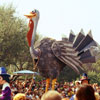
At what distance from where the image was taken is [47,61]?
12977 millimetres

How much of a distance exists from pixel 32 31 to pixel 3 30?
1281 cm

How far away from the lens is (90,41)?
46.9 feet

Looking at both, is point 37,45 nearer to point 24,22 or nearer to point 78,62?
point 78,62

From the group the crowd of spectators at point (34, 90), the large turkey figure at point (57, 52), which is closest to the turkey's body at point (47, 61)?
the large turkey figure at point (57, 52)

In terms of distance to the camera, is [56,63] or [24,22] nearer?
[56,63]

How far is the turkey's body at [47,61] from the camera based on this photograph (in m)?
12.9

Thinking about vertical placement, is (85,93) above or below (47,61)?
below

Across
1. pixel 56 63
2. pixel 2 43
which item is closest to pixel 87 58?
pixel 56 63

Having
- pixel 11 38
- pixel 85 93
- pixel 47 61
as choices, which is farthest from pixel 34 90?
pixel 85 93

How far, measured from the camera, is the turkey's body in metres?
12.9

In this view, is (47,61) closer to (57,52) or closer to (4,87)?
(57,52)

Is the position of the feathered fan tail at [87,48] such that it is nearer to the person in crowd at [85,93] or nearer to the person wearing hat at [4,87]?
the person wearing hat at [4,87]

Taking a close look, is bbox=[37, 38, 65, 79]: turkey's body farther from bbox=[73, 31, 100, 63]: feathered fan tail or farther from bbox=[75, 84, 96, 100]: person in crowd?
bbox=[75, 84, 96, 100]: person in crowd

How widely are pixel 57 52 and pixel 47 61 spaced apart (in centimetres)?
61
